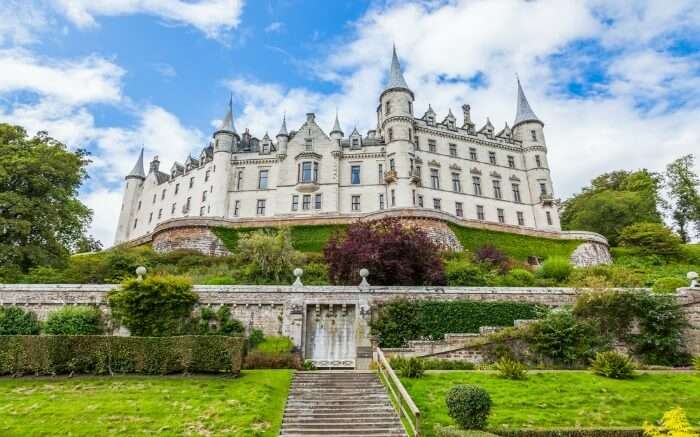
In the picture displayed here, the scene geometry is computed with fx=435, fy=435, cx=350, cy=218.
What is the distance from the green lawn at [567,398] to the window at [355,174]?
109ft

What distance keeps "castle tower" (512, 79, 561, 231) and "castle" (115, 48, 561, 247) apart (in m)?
0.12

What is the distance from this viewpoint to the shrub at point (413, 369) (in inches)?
611

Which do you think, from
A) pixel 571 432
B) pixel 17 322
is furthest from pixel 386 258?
pixel 17 322

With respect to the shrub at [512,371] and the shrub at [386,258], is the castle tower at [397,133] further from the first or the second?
the shrub at [512,371]

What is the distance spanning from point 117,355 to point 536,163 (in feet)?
160

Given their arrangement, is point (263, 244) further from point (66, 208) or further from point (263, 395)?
point (263, 395)

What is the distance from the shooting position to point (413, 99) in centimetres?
5022

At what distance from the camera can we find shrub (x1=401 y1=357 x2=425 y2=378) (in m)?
15.5

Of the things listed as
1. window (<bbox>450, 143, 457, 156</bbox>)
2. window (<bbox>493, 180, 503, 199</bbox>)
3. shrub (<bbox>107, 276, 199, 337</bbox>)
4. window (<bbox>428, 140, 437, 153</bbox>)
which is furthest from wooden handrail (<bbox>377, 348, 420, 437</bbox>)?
window (<bbox>450, 143, 457, 156</bbox>)

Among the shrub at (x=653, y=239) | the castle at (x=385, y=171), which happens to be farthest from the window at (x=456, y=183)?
the shrub at (x=653, y=239)

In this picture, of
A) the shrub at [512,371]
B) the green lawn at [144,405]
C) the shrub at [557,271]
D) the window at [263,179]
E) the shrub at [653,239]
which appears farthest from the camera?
the window at [263,179]

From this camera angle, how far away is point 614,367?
51.0 ft

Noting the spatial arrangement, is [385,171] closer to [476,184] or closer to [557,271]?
[476,184]

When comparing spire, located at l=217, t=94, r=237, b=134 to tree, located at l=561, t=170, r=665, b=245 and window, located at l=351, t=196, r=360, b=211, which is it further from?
tree, located at l=561, t=170, r=665, b=245
